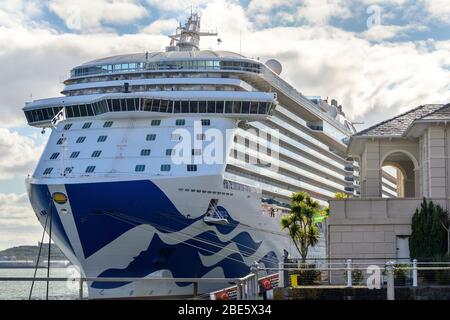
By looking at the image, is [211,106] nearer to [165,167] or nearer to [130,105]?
[130,105]

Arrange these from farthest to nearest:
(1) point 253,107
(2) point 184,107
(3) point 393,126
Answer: (1) point 253,107, (2) point 184,107, (3) point 393,126

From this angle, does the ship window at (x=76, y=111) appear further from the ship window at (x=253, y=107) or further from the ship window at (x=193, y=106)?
the ship window at (x=253, y=107)

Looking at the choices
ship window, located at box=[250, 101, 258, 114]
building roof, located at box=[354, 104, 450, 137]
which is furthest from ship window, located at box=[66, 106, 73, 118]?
building roof, located at box=[354, 104, 450, 137]

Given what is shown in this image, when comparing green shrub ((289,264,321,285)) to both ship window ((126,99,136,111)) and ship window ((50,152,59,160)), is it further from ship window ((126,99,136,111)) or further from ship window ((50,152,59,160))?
ship window ((50,152,59,160))

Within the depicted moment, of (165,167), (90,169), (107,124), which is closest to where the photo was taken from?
(165,167)

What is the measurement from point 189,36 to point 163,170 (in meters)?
19.0

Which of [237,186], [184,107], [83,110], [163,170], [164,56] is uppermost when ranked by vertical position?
[164,56]

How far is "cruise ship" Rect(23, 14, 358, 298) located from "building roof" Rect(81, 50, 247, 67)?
12 cm

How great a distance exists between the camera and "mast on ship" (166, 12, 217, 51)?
186ft

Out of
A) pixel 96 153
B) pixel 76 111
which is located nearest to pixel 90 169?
pixel 96 153

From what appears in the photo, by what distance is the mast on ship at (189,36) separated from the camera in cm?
5675

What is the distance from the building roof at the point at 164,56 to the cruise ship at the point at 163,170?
12 centimetres

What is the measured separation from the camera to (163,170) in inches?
1620
